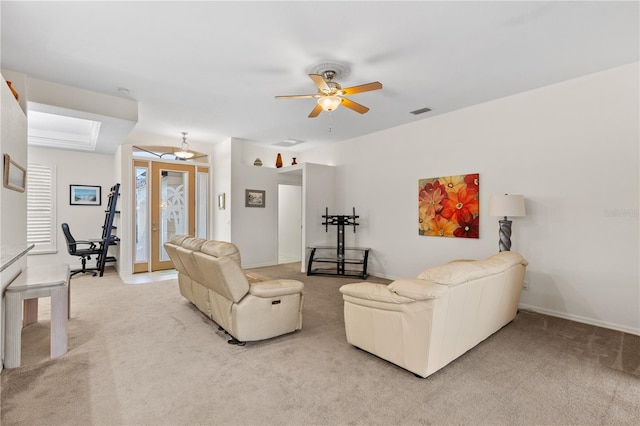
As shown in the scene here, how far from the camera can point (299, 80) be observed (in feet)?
12.2

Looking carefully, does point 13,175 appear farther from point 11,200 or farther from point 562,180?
point 562,180

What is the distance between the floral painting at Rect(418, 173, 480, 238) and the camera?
4.55 m

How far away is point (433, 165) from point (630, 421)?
3823 millimetres

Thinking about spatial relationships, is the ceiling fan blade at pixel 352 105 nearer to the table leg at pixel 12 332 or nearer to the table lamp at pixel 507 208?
the table lamp at pixel 507 208

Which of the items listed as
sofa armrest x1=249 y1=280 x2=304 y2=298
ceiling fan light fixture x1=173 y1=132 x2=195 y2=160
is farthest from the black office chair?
sofa armrest x1=249 y1=280 x2=304 y2=298

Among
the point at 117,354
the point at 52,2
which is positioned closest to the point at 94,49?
the point at 52,2

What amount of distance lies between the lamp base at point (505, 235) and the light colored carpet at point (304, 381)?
37.6 inches

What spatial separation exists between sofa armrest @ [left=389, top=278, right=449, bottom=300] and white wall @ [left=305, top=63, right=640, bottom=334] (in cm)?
254

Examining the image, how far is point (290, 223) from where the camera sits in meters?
8.76

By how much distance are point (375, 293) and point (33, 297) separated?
2782 mm

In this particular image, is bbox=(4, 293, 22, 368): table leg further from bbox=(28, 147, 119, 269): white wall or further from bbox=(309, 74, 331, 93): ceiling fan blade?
bbox=(28, 147, 119, 269): white wall

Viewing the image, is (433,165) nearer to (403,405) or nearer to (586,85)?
(586,85)

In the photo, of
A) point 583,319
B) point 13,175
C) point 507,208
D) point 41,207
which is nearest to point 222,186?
point 41,207

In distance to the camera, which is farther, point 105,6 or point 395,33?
point 395,33
